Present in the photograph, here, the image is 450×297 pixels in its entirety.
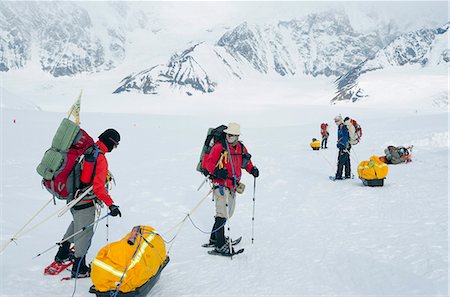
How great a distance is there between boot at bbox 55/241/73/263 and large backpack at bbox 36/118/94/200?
1039 millimetres

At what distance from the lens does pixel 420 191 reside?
10359mm

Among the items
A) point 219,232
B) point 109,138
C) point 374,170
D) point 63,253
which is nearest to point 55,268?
point 63,253

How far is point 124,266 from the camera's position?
4.65 m

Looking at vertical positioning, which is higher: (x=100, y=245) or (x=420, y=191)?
(x=420, y=191)

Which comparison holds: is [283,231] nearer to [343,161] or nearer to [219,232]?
[219,232]

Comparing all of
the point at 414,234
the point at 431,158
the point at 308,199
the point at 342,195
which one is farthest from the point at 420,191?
the point at 431,158

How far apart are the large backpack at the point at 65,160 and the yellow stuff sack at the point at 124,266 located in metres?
1.20

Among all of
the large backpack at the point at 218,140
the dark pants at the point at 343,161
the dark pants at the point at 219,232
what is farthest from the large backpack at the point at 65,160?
the dark pants at the point at 343,161

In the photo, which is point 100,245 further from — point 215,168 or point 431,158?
point 431,158

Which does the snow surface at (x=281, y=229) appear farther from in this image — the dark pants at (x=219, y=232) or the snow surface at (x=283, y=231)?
the dark pants at (x=219, y=232)

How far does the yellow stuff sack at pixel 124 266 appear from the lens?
4.61 m

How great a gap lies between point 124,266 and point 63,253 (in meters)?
2.07

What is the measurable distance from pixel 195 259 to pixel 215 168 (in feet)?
5.19

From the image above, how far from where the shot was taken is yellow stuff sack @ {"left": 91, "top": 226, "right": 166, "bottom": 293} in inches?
182
